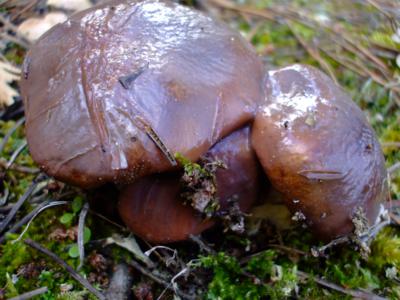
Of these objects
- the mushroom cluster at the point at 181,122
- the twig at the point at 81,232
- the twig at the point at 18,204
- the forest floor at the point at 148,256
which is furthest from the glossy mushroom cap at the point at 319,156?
the twig at the point at 18,204

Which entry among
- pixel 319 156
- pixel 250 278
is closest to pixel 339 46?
pixel 319 156

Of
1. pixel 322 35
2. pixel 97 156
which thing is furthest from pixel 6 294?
pixel 322 35

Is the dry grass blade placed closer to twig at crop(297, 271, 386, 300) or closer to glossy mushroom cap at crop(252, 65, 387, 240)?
glossy mushroom cap at crop(252, 65, 387, 240)

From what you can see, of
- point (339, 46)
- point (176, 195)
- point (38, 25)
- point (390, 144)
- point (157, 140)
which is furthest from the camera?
point (339, 46)

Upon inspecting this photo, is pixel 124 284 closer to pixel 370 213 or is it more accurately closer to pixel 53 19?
pixel 370 213

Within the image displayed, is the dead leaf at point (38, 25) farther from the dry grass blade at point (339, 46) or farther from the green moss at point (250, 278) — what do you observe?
the green moss at point (250, 278)

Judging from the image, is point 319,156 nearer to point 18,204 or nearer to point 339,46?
point 18,204
